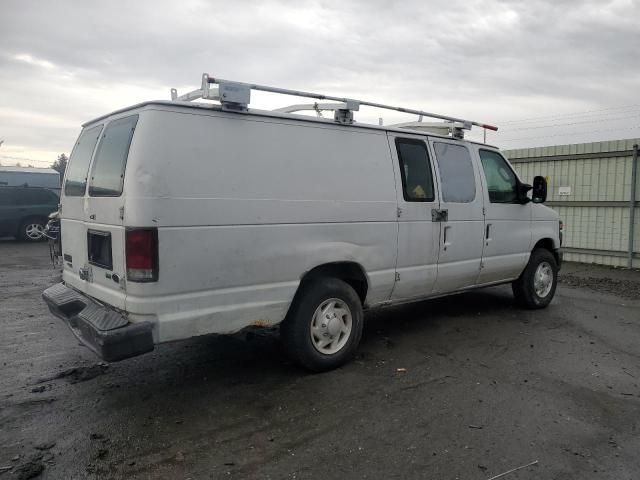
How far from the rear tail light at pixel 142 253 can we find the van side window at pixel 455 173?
318cm

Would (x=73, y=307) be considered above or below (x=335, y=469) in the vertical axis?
above

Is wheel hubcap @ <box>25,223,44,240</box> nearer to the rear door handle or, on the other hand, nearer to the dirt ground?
the dirt ground

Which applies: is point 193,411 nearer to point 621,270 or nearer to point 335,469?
point 335,469

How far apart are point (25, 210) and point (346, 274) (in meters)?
13.3

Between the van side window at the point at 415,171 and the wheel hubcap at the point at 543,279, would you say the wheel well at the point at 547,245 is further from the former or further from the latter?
the van side window at the point at 415,171

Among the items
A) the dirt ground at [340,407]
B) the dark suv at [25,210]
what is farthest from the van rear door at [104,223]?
the dark suv at [25,210]

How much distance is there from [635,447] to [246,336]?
2.86m

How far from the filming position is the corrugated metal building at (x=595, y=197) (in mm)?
10242

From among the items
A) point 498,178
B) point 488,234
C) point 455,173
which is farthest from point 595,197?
point 455,173

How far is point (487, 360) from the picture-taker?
4.73 meters

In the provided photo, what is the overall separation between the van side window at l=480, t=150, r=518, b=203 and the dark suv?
1277cm

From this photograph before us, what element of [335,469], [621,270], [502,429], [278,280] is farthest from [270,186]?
[621,270]

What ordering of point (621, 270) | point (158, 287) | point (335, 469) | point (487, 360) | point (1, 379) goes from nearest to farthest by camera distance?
point (335, 469), point (158, 287), point (1, 379), point (487, 360), point (621, 270)

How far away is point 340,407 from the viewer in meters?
3.69
